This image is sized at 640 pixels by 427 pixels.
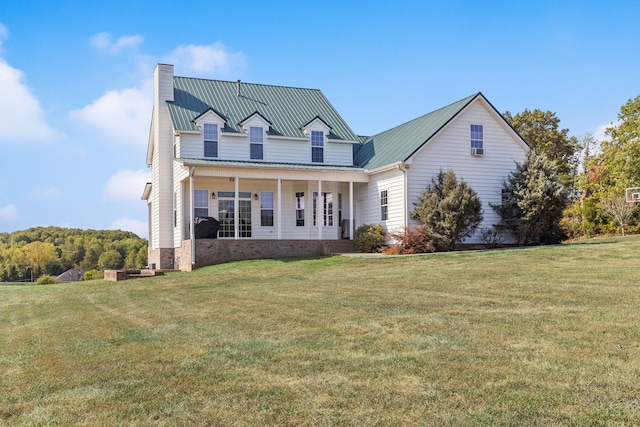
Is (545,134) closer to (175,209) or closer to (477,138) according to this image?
(477,138)

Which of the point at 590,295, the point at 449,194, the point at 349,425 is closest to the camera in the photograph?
the point at 349,425

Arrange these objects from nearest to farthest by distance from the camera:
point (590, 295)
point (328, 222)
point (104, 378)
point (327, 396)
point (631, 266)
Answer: point (327, 396), point (104, 378), point (590, 295), point (631, 266), point (328, 222)

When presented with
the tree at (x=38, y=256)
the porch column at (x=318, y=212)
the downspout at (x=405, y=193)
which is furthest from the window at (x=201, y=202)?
the tree at (x=38, y=256)

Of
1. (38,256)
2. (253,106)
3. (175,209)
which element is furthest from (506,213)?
(38,256)

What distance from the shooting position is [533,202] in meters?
24.3

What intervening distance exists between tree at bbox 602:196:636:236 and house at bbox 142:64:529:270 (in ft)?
28.4

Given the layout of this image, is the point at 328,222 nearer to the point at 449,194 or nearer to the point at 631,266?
the point at 449,194

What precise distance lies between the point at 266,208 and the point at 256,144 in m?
2.94

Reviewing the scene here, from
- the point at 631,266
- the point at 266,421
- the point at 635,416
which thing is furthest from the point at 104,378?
the point at 631,266

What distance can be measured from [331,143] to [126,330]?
2020cm

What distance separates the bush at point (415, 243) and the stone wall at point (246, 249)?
3328 millimetres

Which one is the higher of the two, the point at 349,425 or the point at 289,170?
the point at 289,170

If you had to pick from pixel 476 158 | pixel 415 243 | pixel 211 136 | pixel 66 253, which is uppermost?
pixel 211 136

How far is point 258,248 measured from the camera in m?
24.2
